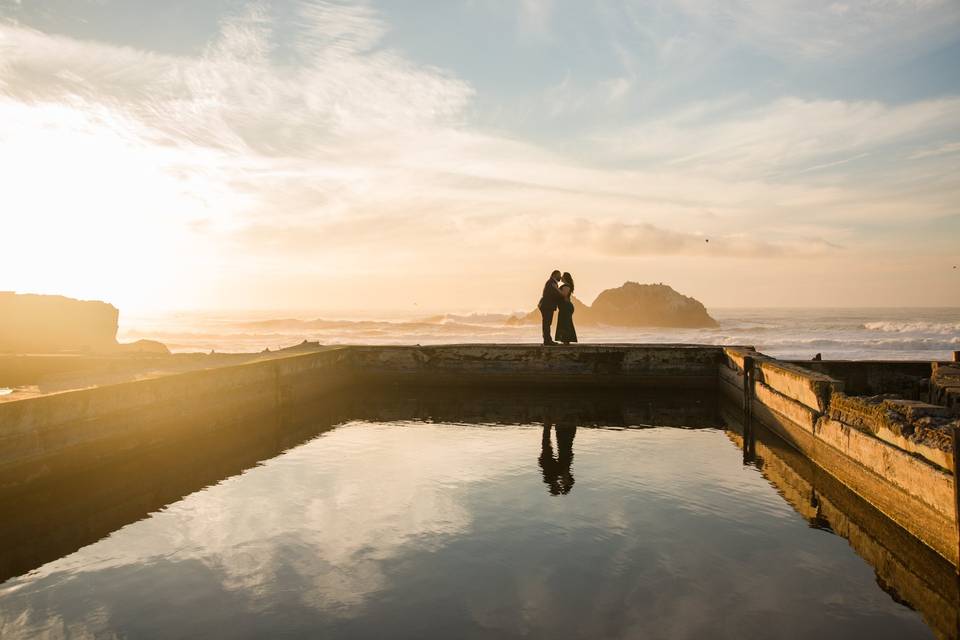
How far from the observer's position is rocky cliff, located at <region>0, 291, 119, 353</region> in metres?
25.4

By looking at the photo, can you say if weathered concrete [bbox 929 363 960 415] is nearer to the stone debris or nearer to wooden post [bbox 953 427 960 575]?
the stone debris

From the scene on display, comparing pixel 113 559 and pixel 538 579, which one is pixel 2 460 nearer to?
pixel 113 559

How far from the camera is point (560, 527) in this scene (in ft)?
19.1

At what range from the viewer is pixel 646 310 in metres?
68.8

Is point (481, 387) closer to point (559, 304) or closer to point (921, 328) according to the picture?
point (559, 304)

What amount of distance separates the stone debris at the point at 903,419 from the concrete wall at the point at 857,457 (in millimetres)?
117

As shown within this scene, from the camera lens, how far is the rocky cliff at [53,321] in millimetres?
25422

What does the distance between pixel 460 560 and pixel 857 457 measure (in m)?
5.07

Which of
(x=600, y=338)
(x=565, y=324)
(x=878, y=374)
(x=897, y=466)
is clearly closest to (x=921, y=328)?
(x=600, y=338)

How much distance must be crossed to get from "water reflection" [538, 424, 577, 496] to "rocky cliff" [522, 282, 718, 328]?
2233 inches

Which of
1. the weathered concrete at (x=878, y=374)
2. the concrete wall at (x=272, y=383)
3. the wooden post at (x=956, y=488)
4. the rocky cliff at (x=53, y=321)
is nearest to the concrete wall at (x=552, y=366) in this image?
the concrete wall at (x=272, y=383)

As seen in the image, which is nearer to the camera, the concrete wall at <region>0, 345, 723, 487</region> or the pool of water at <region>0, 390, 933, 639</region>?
the pool of water at <region>0, 390, 933, 639</region>

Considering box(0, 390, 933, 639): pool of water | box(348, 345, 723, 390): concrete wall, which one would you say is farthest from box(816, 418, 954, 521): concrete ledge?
box(348, 345, 723, 390): concrete wall

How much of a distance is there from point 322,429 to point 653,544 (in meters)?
7.09
